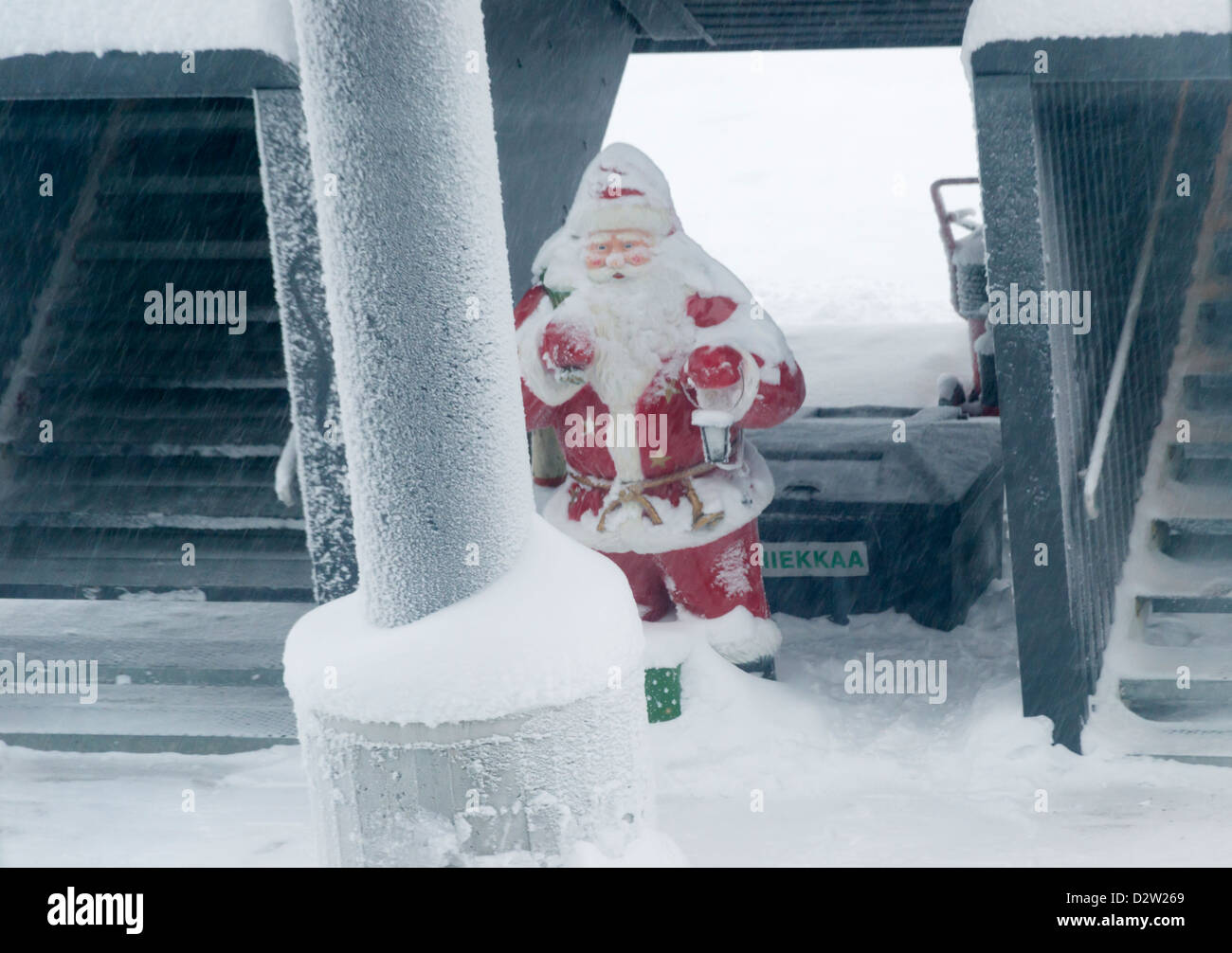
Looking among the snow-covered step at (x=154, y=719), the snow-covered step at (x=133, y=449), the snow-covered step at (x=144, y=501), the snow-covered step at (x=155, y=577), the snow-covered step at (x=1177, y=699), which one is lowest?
the snow-covered step at (x=1177, y=699)

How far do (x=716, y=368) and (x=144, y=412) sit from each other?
119 inches

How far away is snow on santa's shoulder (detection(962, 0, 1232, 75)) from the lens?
12.8 ft

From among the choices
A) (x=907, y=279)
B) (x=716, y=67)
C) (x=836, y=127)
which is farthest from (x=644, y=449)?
(x=716, y=67)

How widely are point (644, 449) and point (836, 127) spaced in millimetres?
20062

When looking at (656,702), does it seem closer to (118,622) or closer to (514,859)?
(514,859)

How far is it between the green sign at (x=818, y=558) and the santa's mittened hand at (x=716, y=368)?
1.36 m

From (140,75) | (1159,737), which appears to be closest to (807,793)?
(1159,737)

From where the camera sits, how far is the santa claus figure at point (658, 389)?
498 centimetres

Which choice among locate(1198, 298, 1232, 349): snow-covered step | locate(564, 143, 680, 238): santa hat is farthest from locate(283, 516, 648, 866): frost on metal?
locate(1198, 298, 1232, 349): snow-covered step

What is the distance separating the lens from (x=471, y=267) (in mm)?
2861

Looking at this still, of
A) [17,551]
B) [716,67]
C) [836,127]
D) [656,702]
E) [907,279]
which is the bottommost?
[656,702]

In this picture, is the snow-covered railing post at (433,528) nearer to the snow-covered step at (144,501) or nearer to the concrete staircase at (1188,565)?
the concrete staircase at (1188,565)

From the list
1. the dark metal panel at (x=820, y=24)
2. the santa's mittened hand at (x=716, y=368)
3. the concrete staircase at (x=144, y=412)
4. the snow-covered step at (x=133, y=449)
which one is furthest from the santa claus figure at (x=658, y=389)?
the dark metal panel at (x=820, y=24)

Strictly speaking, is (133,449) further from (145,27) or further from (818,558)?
(818,558)
